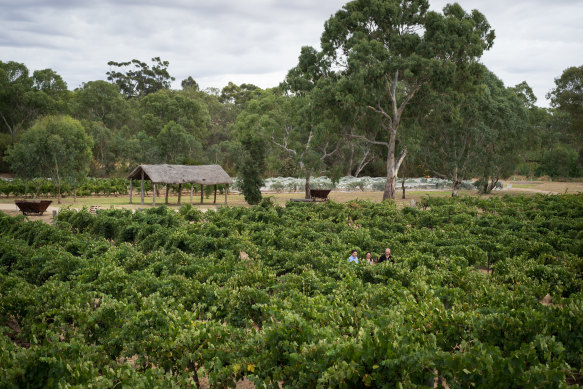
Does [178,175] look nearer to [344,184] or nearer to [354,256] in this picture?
[344,184]

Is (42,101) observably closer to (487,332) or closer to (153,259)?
(153,259)

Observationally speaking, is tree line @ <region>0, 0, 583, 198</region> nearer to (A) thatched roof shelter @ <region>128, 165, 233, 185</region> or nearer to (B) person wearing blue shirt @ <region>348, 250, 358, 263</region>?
(A) thatched roof shelter @ <region>128, 165, 233, 185</region>

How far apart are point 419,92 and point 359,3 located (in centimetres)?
919

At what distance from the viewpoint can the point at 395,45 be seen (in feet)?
119

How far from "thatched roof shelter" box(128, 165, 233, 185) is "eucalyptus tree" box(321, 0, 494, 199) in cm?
1372

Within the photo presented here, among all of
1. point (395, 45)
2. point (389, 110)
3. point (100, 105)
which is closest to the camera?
Result: point (395, 45)

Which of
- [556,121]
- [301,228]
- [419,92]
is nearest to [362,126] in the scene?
[419,92]

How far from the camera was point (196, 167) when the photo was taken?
130 feet

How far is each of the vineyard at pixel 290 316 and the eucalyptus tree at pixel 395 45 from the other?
2070 cm

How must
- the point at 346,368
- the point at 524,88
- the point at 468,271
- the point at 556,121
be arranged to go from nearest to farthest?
the point at 346,368
the point at 468,271
the point at 524,88
the point at 556,121

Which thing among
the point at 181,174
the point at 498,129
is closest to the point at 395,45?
the point at 498,129

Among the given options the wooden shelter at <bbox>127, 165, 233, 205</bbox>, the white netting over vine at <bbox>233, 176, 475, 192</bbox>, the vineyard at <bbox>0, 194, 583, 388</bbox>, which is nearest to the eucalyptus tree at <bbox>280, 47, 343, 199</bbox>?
the wooden shelter at <bbox>127, 165, 233, 205</bbox>

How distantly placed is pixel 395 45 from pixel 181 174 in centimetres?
2055

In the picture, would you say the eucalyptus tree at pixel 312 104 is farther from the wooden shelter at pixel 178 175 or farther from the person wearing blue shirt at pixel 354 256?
the person wearing blue shirt at pixel 354 256
